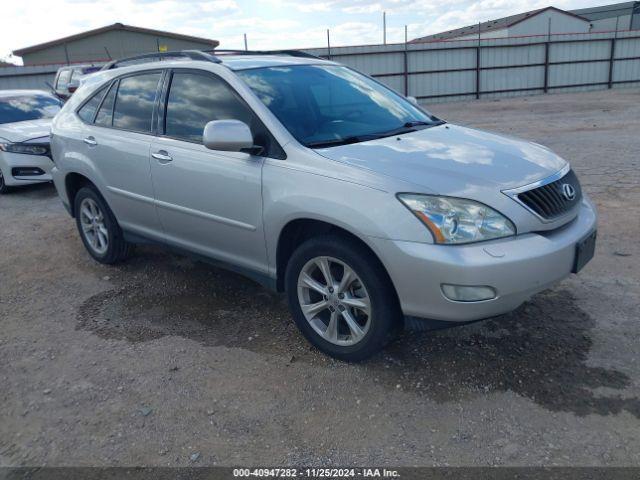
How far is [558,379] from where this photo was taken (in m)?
3.04

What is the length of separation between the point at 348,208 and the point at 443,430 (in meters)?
1.21

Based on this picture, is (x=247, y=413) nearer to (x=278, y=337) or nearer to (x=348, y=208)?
(x=278, y=337)

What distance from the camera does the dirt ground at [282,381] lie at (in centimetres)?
263

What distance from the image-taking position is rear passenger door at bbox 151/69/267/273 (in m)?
3.55

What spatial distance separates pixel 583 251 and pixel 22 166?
796 cm

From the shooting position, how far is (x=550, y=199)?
3107 millimetres

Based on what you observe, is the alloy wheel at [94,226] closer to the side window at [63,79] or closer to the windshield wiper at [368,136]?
the windshield wiper at [368,136]

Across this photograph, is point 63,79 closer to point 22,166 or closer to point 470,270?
point 22,166

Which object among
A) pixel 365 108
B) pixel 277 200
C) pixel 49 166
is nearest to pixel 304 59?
pixel 365 108

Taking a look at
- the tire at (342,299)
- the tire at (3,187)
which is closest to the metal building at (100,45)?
the tire at (3,187)

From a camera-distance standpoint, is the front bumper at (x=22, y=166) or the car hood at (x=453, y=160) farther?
the front bumper at (x=22, y=166)

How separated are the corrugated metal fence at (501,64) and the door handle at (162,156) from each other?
1959 cm

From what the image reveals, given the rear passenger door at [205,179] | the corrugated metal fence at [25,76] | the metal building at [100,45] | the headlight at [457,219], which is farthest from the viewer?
the metal building at [100,45]

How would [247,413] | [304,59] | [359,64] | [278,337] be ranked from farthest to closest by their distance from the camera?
1. [359,64]
2. [304,59]
3. [278,337]
4. [247,413]
